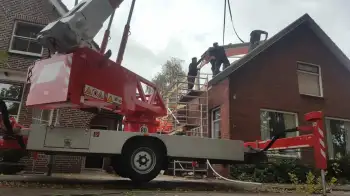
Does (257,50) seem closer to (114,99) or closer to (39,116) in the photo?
(114,99)

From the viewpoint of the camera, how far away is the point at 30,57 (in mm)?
12789

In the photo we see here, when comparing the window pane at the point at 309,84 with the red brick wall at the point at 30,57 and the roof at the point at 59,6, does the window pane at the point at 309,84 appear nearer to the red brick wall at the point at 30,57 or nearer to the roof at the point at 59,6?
the red brick wall at the point at 30,57

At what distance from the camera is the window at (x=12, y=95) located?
1205cm

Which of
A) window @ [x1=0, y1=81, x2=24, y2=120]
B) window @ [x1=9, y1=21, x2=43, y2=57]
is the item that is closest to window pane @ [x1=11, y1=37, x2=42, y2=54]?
window @ [x1=9, y1=21, x2=43, y2=57]

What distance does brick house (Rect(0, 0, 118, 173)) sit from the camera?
12.0 metres

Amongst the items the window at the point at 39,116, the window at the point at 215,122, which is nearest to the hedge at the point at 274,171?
the window at the point at 215,122

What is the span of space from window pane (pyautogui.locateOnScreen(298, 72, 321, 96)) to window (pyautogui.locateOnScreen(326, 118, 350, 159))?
1412 millimetres

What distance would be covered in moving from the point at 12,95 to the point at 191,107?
7505mm

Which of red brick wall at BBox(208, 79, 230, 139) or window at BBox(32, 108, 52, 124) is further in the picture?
red brick wall at BBox(208, 79, 230, 139)

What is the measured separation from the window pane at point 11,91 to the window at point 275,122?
9516mm

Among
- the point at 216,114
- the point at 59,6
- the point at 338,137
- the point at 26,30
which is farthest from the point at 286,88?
the point at 26,30

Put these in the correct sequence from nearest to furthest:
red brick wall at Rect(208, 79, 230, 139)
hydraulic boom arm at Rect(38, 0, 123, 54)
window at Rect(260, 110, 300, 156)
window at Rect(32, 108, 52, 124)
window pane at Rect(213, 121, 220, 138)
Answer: hydraulic boom arm at Rect(38, 0, 123, 54) → window at Rect(32, 108, 52, 124) → red brick wall at Rect(208, 79, 230, 139) → window at Rect(260, 110, 300, 156) → window pane at Rect(213, 121, 220, 138)

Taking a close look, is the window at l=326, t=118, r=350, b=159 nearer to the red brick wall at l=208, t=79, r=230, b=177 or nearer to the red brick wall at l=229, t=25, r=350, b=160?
the red brick wall at l=229, t=25, r=350, b=160

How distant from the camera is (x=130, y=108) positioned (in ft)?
22.6
